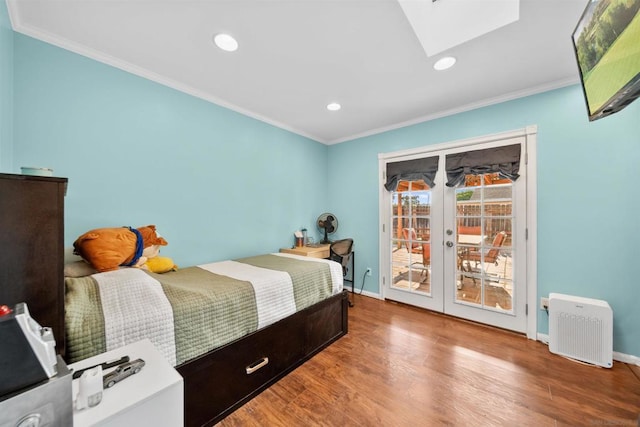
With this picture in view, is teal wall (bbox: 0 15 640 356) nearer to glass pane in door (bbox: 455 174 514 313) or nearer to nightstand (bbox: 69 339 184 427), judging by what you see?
glass pane in door (bbox: 455 174 514 313)

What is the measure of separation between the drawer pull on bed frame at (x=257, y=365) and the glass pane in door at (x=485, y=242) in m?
2.35

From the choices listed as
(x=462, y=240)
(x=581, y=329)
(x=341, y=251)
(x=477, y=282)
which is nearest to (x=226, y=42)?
(x=341, y=251)

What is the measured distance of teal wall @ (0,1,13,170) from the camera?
1403 millimetres

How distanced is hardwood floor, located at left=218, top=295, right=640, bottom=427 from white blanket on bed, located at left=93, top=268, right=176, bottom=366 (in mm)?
716

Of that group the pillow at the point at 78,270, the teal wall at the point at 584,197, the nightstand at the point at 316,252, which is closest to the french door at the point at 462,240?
the teal wall at the point at 584,197

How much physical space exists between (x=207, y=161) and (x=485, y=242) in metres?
3.25

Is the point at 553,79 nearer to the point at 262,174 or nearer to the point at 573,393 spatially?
the point at 573,393

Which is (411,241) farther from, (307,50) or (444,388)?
(307,50)

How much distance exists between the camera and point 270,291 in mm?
1789

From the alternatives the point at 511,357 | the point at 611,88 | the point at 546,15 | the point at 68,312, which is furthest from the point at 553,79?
the point at 68,312

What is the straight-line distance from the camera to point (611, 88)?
1080 millimetres

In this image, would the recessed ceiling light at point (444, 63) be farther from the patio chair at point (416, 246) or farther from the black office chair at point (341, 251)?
the black office chair at point (341, 251)

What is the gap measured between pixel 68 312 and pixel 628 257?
3.80 m

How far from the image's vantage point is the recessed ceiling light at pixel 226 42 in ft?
5.66
